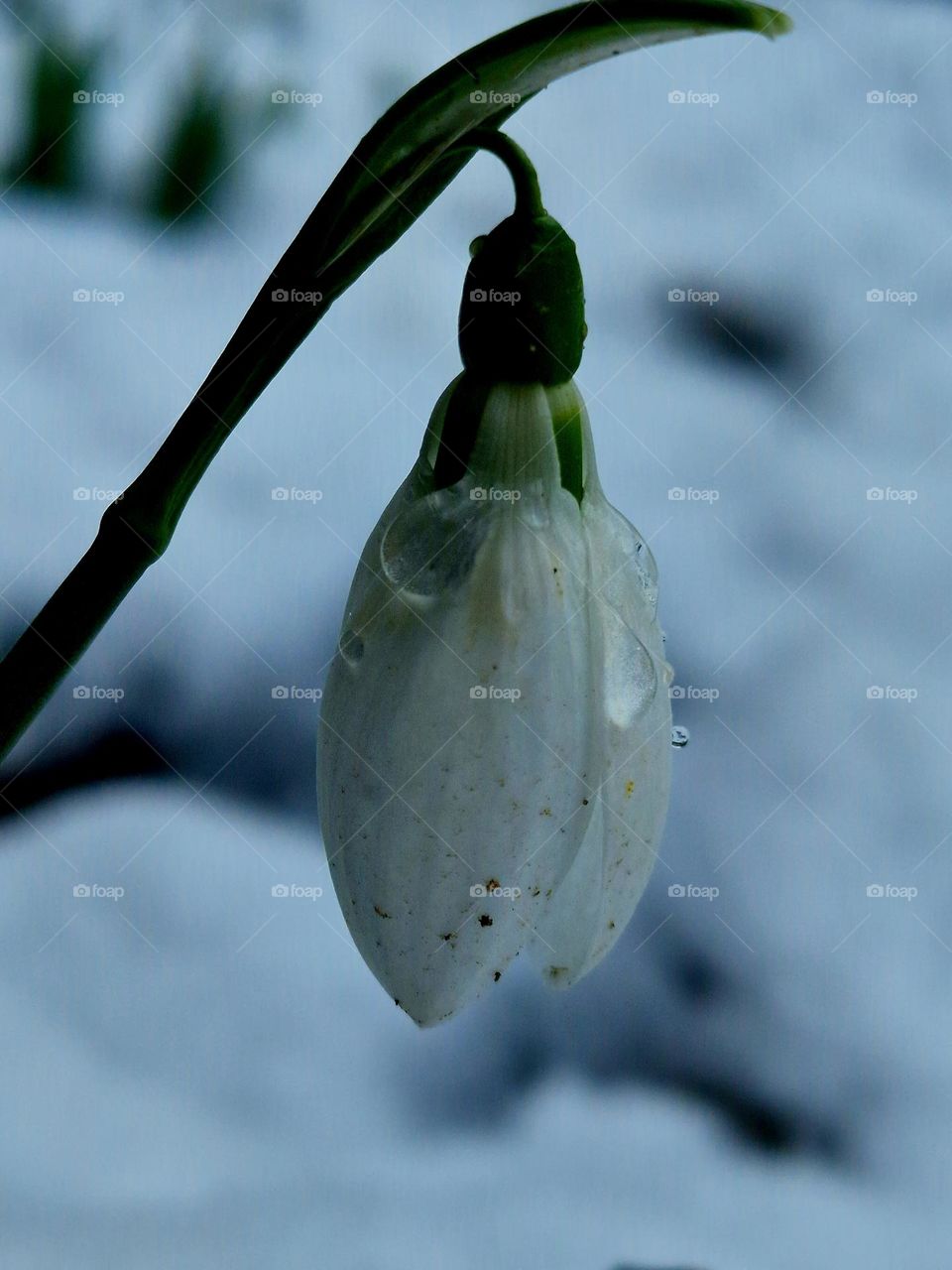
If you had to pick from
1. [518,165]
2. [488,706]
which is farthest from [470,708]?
[518,165]
